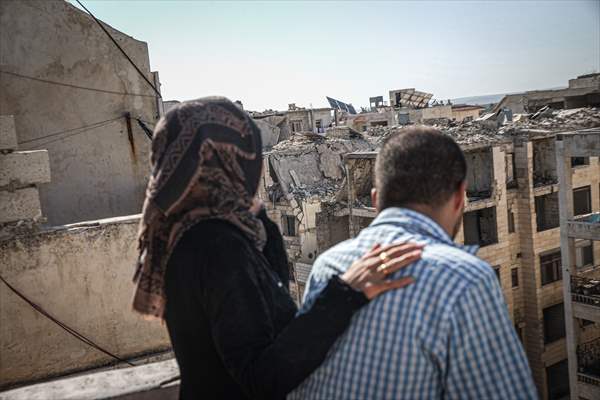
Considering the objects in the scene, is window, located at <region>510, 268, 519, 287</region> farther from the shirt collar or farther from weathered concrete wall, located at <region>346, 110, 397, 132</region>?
the shirt collar

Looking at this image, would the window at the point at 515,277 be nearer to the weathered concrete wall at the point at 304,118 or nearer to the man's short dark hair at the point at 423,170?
the weathered concrete wall at the point at 304,118

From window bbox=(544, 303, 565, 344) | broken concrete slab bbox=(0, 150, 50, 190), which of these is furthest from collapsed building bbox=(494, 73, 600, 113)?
broken concrete slab bbox=(0, 150, 50, 190)

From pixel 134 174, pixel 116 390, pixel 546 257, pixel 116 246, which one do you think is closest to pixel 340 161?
pixel 546 257

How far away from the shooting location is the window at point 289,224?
25.1m

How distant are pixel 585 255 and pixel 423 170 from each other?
2101 cm

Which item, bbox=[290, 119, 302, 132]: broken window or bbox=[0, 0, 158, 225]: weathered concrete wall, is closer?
bbox=[0, 0, 158, 225]: weathered concrete wall

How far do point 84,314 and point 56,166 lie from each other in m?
2.33

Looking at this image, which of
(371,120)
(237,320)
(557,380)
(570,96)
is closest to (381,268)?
(237,320)

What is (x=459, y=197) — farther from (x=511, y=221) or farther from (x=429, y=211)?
(x=511, y=221)

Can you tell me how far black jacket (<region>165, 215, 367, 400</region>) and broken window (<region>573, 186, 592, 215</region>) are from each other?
21124 millimetres

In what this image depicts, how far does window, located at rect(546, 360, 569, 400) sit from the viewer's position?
70.2 ft

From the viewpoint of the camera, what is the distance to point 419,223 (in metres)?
1.80

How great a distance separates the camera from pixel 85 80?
20.5ft

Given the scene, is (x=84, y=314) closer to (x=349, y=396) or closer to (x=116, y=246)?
(x=116, y=246)
